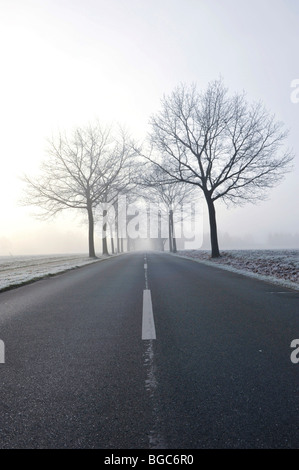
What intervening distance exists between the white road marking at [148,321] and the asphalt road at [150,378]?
9 cm

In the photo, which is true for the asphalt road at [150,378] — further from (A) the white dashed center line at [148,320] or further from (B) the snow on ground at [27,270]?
(B) the snow on ground at [27,270]

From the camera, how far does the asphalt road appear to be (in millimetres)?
2006

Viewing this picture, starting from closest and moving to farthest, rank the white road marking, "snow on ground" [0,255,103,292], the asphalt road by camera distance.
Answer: the asphalt road
the white road marking
"snow on ground" [0,255,103,292]

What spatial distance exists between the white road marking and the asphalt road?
0.28 ft

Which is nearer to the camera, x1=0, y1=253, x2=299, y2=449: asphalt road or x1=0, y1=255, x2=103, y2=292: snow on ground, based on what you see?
x1=0, y1=253, x2=299, y2=449: asphalt road

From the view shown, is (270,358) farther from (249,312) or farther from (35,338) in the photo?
(35,338)

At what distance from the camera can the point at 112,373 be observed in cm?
299

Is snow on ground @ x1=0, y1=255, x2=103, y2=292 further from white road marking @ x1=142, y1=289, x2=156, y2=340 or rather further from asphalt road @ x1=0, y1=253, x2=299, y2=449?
white road marking @ x1=142, y1=289, x2=156, y2=340

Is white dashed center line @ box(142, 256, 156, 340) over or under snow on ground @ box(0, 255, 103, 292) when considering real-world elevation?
under

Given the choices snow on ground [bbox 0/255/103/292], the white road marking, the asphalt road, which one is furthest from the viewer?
snow on ground [bbox 0/255/103/292]

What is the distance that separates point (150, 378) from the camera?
2.87 m

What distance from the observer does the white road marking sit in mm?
4137

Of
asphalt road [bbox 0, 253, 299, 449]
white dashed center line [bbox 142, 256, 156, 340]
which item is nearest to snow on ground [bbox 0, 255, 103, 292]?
asphalt road [bbox 0, 253, 299, 449]

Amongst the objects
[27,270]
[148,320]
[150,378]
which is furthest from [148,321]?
[27,270]
